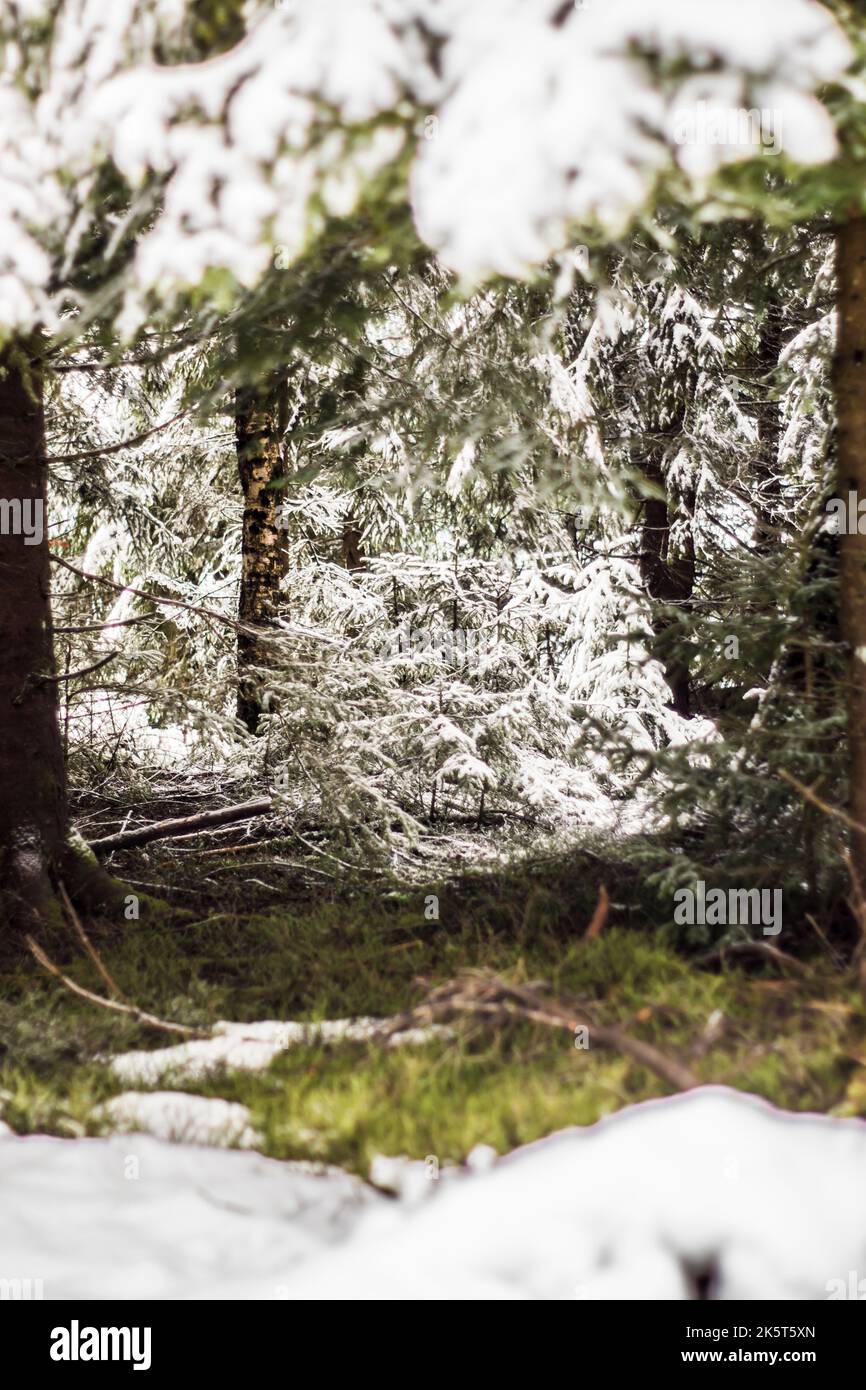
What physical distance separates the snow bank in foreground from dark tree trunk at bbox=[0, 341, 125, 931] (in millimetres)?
3583

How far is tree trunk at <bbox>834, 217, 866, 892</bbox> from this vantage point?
435cm

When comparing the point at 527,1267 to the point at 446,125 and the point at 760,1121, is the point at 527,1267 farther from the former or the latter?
the point at 446,125

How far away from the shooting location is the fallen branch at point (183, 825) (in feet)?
26.2

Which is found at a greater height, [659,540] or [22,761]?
[659,540]

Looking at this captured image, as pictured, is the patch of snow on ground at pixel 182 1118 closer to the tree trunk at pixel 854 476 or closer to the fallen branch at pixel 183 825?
the tree trunk at pixel 854 476

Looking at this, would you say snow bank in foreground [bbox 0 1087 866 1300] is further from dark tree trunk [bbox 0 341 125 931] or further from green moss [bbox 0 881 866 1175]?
dark tree trunk [bbox 0 341 125 931]

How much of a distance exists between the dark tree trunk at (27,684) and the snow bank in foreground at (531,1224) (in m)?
3.58

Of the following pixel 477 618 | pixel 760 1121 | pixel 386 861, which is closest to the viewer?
pixel 760 1121

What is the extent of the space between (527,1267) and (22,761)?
506 cm

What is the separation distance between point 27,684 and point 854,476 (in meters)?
5.02

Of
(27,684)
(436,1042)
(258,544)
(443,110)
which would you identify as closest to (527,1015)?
(436,1042)
